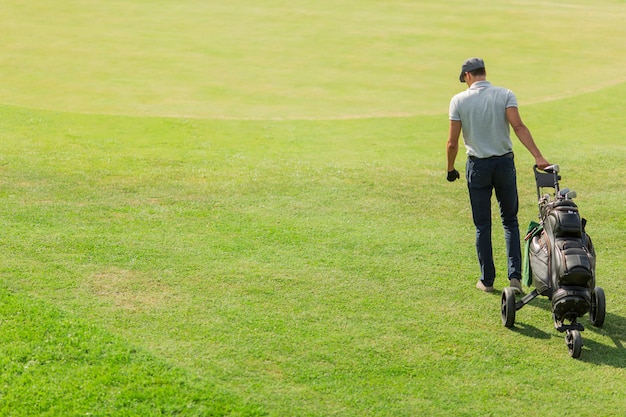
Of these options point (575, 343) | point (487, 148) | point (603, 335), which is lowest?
point (603, 335)

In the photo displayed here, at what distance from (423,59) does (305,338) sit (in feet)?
63.4

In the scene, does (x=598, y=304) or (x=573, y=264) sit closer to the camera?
(x=573, y=264)

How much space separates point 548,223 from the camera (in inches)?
300

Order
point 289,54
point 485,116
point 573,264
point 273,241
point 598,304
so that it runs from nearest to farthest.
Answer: point 573,264 < point 598,304 < point 485,116 < point 273,241 < point 289,54

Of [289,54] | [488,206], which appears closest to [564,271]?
[488,206]

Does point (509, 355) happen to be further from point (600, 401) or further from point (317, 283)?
point (317, 283)

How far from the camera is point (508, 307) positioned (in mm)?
7703

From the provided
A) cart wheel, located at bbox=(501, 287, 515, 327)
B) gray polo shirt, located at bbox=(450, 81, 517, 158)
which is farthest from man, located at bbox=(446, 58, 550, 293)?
cart wheel, located at bbox=(501, 287, 515, 327)

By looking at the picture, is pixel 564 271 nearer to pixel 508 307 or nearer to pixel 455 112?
pixel 508 307

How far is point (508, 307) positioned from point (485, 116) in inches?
75.3

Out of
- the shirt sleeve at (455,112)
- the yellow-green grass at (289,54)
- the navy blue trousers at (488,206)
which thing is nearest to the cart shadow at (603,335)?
the navy blue trousers at (488,206)

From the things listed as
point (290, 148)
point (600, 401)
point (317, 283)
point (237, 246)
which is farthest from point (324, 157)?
point (600, 401)

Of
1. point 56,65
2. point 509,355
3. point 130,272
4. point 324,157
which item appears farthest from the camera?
point 56,65

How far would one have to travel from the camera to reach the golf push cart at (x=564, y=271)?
23.4 feet
